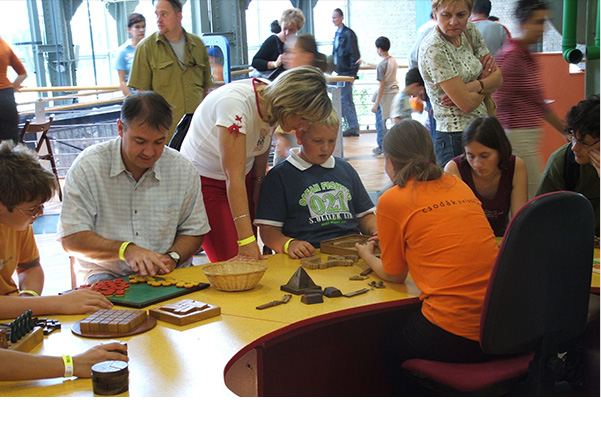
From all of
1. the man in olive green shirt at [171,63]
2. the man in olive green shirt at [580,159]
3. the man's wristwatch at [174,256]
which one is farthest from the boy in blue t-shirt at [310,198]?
the man in olive green shirt at [171,63]

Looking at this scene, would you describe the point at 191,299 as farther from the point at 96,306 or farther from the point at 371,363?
the point at 371,363

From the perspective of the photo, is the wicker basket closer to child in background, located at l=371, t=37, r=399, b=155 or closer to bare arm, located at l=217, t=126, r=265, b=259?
bare arm, located at l=217, t=126, r=265, b=259

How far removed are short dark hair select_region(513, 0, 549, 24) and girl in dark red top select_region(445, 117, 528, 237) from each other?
67 centimetres

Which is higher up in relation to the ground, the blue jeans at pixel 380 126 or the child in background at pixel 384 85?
the child in background at pixel 384 85

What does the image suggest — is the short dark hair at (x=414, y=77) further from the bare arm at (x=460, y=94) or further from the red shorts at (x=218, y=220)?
the red shorts at (x=218, y=220)

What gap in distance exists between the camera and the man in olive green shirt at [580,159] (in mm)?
2486

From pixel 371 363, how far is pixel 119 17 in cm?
1094

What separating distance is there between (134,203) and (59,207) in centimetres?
433

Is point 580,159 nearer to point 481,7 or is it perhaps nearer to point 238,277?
point 238,277

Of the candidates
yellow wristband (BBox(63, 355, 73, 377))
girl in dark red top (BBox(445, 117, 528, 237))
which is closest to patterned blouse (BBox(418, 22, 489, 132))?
girl in dark red top (BBox(445, 117, 528, 237))

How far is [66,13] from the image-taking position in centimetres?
1139

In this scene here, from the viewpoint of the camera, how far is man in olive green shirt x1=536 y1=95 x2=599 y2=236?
249cm

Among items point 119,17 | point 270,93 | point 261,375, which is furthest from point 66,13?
point 261,375

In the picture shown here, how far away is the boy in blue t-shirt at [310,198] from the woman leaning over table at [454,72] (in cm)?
64
